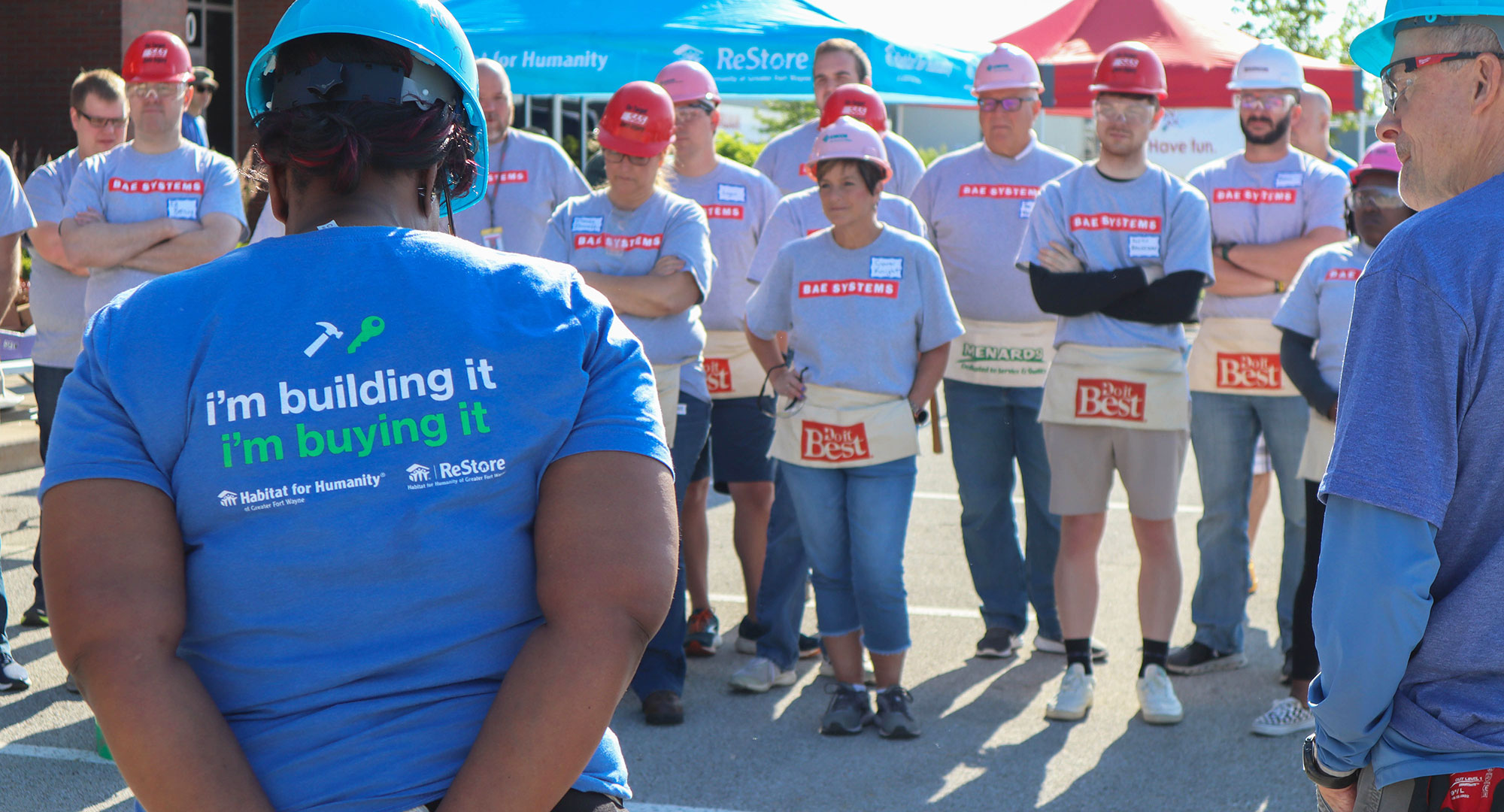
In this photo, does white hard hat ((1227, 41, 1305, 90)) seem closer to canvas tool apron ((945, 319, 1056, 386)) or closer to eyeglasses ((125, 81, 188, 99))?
canvas tool apron ((945, 319, 1056, 386))

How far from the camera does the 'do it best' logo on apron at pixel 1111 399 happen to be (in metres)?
5.01

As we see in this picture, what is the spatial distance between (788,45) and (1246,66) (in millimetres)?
4768

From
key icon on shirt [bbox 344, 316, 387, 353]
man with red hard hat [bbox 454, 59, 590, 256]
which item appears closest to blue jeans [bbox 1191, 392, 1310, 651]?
man with red hard hat [bbox 454, 59, 590, 256]

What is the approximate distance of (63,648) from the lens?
1.41 m

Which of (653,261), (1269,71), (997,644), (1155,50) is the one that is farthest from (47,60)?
(1269,71)

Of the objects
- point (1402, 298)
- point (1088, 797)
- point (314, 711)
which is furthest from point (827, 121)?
point (314, 711)

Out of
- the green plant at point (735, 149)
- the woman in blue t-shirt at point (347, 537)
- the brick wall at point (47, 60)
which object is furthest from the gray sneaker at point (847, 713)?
the green plant at point (735, 149)

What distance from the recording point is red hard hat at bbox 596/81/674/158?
5195 mm

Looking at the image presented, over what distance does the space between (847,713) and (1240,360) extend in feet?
7.19

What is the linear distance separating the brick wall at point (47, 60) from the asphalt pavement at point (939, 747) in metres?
10.9

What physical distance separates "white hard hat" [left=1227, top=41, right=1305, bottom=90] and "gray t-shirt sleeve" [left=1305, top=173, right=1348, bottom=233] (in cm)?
44

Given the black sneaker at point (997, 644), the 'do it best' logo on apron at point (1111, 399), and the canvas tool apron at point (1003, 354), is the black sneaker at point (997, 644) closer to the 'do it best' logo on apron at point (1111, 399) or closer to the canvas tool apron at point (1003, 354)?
the canvas tool apron at point (1003, 354)

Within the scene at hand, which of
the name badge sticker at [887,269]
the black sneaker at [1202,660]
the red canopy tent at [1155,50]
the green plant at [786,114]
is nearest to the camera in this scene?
the name badge sticker at [887,269]

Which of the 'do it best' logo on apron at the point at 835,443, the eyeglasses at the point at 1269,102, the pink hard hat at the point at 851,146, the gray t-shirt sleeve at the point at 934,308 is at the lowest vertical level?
the 'do it best' logo on apron at the point at 835,443
